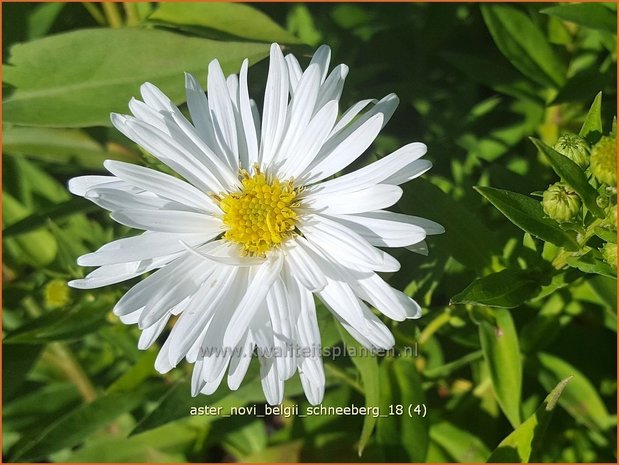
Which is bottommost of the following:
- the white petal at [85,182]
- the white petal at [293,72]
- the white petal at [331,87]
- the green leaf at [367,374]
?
the green leaf at [367,374]

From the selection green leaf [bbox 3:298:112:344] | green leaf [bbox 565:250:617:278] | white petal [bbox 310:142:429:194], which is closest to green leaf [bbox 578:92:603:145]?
→ green leaf [bbox 565:250:617:278]

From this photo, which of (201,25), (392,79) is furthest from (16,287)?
(392,79)

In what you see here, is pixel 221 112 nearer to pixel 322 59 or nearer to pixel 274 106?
pixel 274 106

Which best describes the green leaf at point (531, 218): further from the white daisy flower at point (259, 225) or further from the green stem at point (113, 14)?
the green stem at point (113, 14)

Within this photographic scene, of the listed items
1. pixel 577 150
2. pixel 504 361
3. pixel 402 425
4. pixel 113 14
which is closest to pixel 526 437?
pixel 504 361

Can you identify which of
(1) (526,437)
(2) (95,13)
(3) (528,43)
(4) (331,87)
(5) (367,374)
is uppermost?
(2) (95,13)

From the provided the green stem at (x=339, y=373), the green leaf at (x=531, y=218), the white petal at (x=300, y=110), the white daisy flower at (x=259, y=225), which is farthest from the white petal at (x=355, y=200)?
the green stem at (x=339, y=373)

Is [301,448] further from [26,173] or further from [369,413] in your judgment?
[26,173]
